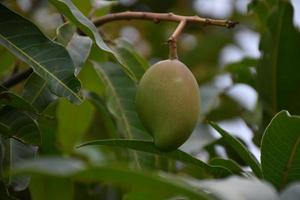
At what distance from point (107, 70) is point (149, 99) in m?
0.45

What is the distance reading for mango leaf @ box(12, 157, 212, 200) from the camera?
57cm

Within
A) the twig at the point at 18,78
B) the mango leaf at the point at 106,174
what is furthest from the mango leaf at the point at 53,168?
the twig at the point at 18,78

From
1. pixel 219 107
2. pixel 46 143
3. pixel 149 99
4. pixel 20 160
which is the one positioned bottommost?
pixel 219 107

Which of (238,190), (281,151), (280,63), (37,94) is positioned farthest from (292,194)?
(280,63)

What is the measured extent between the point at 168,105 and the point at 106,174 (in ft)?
1.17

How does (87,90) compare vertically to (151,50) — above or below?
above

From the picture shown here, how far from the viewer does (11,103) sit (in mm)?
1026

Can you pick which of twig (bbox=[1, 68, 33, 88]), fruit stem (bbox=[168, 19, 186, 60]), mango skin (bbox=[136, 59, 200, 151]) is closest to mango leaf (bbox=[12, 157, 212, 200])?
mango skin (bbox=[136, 59, 200, 151])

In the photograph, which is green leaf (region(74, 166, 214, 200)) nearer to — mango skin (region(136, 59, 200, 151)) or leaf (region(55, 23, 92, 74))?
mango skin (region(136, 59, 200, 151))

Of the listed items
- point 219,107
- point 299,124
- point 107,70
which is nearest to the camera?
point 299,124

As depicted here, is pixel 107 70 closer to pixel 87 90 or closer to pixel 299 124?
pixel 87 90

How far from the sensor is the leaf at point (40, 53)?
101cm

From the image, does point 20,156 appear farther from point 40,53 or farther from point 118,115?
point 118,115

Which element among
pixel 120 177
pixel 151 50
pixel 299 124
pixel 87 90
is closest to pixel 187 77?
pixel 299 124
